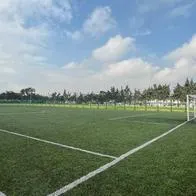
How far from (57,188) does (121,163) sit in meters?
1.90

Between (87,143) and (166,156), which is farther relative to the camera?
(87,143)

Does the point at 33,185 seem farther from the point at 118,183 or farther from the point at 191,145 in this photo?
the point at 191,145

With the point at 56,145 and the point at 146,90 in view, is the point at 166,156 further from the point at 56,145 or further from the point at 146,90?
the point at 146,90

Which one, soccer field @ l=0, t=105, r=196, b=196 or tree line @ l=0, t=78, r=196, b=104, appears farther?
tree line @ l=0, t=78, r=196, b=104

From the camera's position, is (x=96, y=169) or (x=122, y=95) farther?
(x=122, y=95)

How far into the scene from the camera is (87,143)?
25.5 feet

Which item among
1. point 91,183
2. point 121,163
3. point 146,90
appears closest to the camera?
point 91,183

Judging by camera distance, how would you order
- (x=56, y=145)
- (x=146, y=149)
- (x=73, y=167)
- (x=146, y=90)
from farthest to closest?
(x=146, y=90)
(x=56, y=145)
(x=146, y=149)
(x=73, y=167)

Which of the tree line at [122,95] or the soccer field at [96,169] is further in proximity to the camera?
the tree line at [122,95]

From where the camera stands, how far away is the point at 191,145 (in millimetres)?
7648

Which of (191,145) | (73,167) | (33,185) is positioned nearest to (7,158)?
(73,167)

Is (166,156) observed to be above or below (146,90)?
below

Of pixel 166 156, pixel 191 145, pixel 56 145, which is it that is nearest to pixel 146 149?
pixel 166 156

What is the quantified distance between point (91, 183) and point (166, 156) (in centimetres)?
270
